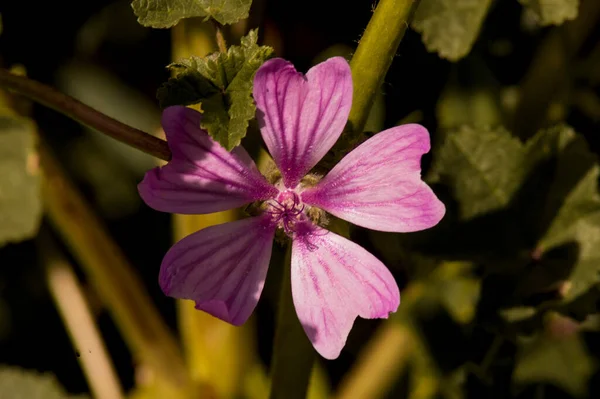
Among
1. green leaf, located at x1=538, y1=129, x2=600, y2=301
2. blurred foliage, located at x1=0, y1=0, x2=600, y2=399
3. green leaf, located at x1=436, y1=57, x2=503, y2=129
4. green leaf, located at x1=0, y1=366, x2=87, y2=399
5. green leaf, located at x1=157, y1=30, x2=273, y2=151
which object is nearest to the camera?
green leaf, located at x1=157, y1=30, x2=273, y2=151

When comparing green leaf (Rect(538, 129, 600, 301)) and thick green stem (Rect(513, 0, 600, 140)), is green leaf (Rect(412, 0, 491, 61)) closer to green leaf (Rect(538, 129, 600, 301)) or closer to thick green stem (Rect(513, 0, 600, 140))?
green leaf (Rect(538, 129, 600, 301))

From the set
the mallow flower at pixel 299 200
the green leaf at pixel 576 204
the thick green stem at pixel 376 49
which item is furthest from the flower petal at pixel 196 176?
the green leaf at pixel 576 204

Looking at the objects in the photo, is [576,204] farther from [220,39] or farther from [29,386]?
[29,386]

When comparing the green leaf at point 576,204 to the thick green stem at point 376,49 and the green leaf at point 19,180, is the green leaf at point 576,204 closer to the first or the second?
the thick green stem at point 376,49

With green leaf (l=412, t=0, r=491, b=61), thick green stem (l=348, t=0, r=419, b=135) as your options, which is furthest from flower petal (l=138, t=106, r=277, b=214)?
green leaf (l=412, t=0, r=491, b=61)

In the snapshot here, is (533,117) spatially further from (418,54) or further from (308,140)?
(308,140)

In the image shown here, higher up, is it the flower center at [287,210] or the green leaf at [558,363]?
the flower center at [287,210]
